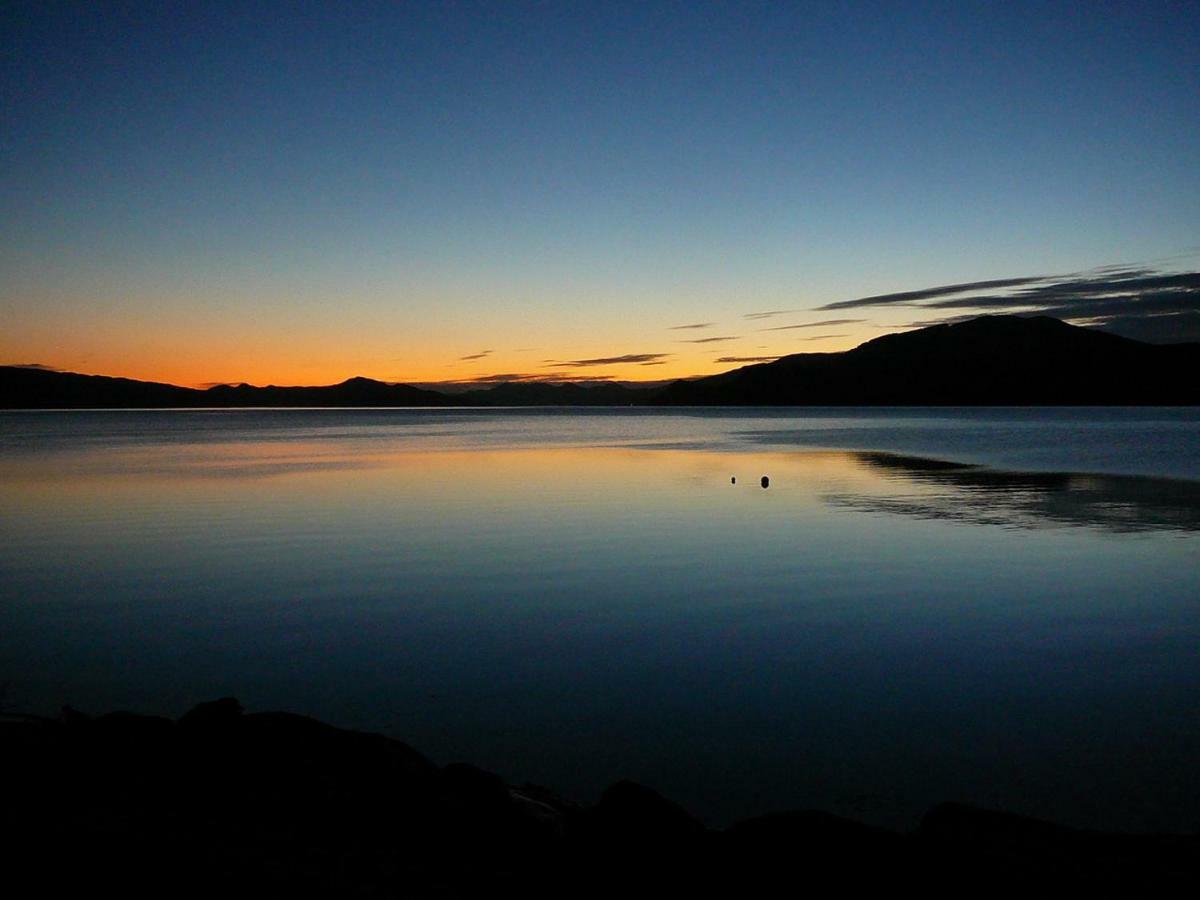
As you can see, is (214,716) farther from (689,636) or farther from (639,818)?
(689,636)

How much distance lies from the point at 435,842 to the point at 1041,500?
89.4 ft

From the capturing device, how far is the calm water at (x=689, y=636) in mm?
7910

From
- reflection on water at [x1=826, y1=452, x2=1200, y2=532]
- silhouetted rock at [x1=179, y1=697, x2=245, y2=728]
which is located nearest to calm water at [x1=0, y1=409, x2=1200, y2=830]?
reflection on water at [x1=826, y1=452, x2=1200, y2=532]

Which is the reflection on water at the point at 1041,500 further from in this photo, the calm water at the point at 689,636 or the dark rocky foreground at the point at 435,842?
the dark rocky foreground at the point at 435,842

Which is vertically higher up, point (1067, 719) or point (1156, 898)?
point (1156, 898)

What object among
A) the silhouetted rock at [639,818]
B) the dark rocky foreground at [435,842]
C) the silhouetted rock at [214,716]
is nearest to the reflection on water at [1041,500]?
the dark rocky foreground at [435,842]

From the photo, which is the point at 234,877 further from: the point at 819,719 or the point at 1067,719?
the point at 1067,719

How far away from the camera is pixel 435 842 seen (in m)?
5.37

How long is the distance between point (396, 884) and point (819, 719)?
5.46 metres

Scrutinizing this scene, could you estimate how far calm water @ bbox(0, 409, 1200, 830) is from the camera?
26.0ft

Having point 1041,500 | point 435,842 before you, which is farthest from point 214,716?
point 1041,500

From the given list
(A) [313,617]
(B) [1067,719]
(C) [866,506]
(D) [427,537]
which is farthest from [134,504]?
(B) [1067,719]

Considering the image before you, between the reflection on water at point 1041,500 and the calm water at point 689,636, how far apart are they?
0.25 metres

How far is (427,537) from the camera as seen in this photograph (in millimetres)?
21484
